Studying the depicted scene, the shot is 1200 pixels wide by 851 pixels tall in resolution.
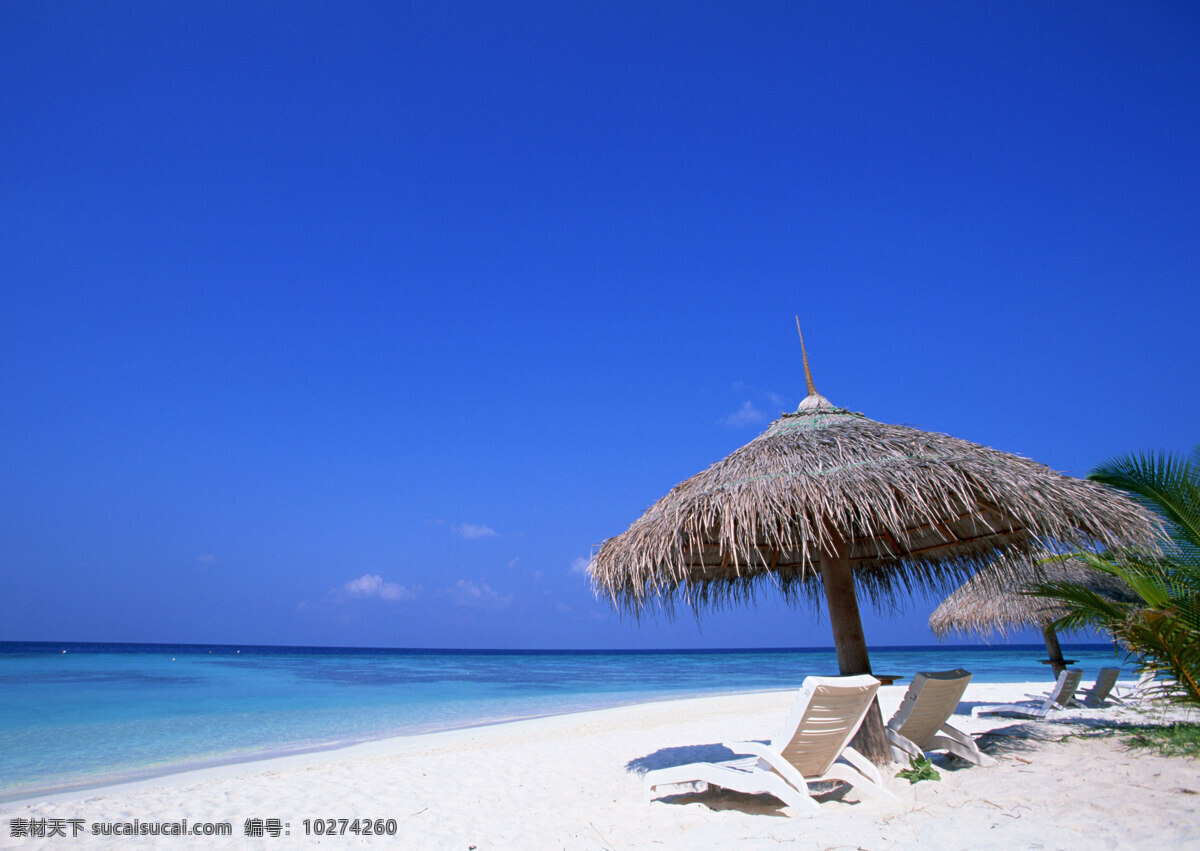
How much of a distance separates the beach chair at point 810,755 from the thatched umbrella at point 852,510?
2.22 feet

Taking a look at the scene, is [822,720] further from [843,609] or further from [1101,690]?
[1101,690]

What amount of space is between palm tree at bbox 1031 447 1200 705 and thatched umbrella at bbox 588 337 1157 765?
524mm

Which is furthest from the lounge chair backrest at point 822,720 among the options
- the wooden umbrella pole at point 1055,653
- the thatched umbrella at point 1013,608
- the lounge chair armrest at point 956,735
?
the wooden umbrella pole at point 1055,653

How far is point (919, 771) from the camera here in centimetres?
401

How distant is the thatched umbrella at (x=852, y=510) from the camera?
13.1 ft

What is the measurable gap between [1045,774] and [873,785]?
47.0 inches

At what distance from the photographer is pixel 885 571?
19.1 feet

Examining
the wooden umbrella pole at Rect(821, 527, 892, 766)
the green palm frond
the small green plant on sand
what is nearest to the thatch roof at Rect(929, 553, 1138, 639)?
the green palm frond

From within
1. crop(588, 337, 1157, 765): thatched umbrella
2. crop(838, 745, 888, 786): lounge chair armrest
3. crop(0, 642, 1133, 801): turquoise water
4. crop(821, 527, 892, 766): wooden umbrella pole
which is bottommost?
crop(0, 642, 1133, 801): turquoise water

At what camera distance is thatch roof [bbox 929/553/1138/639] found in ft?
29.7

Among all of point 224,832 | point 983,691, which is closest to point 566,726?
point 224,832

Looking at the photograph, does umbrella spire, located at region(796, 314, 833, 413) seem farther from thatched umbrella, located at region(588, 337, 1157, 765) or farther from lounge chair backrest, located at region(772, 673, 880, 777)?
lounge chair backrest, located at region(772, 673, 880, 777)

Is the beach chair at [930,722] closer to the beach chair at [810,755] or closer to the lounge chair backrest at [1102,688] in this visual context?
the beach chair at [810,755]

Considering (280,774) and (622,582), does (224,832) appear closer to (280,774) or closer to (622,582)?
(280,774)
